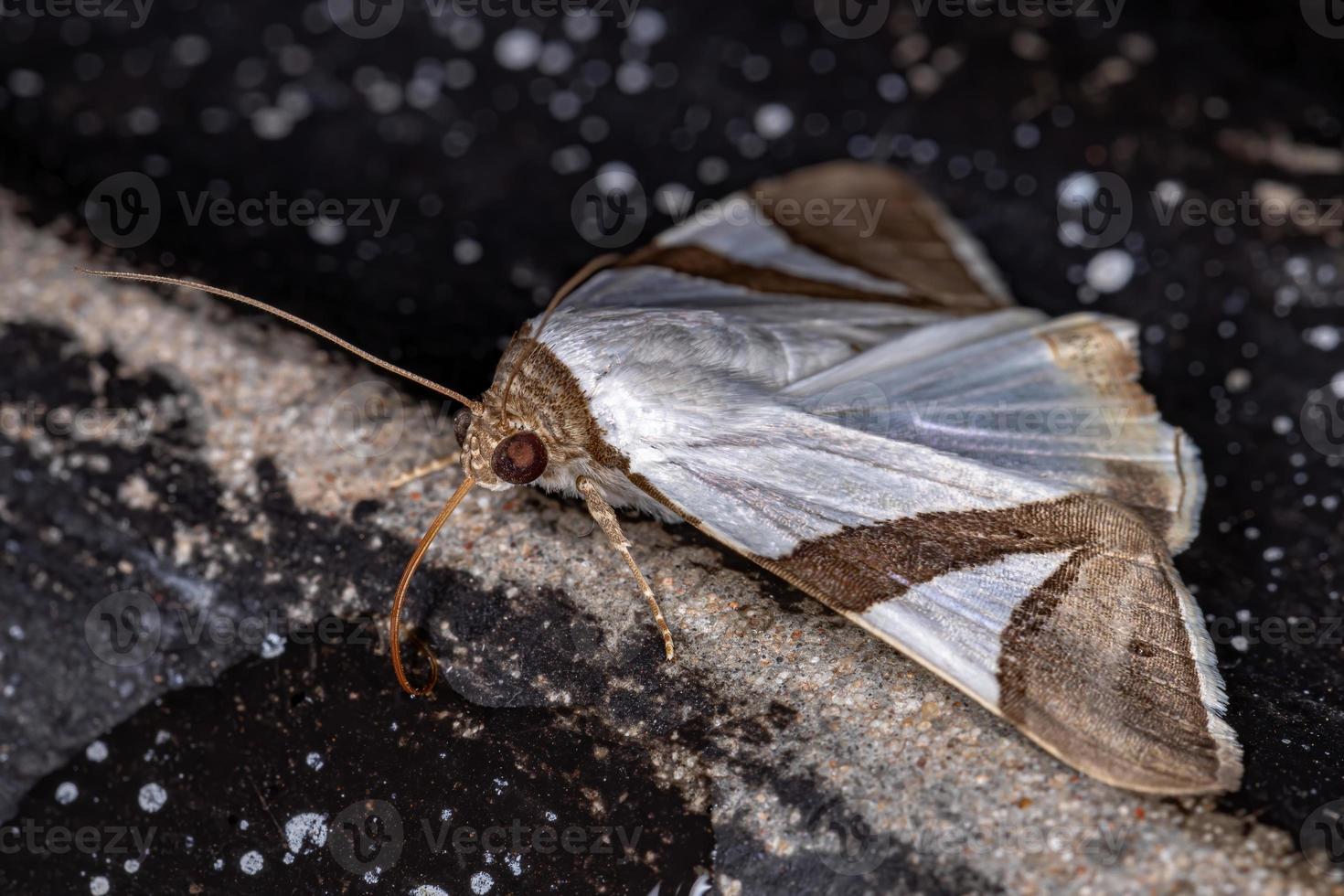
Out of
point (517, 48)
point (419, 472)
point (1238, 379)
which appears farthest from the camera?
point (517, 48)

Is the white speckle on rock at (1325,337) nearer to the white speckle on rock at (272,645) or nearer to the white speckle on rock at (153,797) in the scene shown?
the white speckle on rock at (272,645)

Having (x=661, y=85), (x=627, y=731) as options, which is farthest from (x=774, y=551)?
(x=661, y=85)

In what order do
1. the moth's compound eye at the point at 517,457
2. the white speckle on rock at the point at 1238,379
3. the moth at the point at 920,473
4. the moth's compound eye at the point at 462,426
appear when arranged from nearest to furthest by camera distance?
1. the moth at the point at 920,473
2. the moth's compound eye at the point at 517,457
3. the moth's compound eye at the point at 462,426
4. the white speckle on rock at the point at 1238,379

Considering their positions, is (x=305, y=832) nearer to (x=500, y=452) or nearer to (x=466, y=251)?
(x=500, y=452)

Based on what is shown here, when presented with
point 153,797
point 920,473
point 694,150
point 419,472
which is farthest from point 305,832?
point 694,150

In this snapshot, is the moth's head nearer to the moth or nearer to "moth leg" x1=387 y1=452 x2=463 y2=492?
the moth

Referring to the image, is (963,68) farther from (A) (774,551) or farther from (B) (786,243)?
(A) (774,551)

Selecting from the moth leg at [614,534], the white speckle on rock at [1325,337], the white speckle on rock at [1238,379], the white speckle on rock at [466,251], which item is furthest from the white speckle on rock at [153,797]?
the white speckle on rock at [1325,337]
